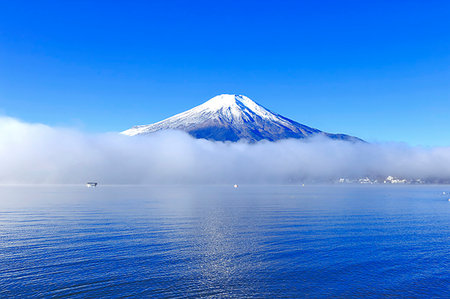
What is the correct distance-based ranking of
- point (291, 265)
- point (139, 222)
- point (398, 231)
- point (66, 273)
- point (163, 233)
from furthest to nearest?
1. point (139, 222)
2. point (398, 231)
3. point (163, 233)
4. point (291, 265)
5. point (66, 273)

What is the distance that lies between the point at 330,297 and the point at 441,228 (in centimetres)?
5086

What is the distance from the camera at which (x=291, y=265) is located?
1484 inches

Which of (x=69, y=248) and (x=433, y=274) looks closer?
(x=433, y=274)

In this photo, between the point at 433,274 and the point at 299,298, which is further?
the point at 433,274

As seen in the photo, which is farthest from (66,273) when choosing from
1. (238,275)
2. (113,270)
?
(238,275)

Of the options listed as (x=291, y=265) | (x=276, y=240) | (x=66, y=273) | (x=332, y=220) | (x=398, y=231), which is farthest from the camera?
(x=332, y=220)

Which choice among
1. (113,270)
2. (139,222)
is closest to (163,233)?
(139,222)

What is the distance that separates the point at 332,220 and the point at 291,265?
43.9m

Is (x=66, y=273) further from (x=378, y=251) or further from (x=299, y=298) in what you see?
(x=378, y=251)

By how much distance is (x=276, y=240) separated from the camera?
5178 cm

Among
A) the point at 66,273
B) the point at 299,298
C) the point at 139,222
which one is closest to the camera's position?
the point at 299,298

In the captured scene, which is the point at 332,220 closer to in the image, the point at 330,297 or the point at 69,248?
the point at 330,297

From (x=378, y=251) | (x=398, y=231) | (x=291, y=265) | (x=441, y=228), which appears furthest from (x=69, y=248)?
(x=441, y=228)

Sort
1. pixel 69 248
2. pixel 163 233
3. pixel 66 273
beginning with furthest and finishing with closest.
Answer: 1. pixel 163 233
2. pixel 69 248
3. pixel 66 273
